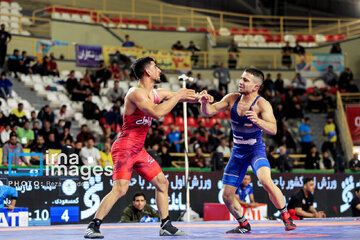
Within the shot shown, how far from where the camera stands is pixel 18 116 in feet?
54.1

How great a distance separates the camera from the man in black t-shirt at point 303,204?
Result: 37.5 ft

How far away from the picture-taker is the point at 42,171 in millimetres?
11852

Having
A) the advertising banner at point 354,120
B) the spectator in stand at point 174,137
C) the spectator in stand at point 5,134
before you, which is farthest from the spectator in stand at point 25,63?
the advertising banner at point 354,120

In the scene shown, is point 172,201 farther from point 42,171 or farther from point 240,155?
point 240,155

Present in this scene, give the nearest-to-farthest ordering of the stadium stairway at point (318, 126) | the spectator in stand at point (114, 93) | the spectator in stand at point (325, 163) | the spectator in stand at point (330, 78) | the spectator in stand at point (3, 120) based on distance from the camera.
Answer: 1. the spectator in stand at point (3, 120)
2. the spectator in stand at point (325, 163)
3. the spectator in stand at point (114, 93)
4. the stadium stairway at point (318, 126)
5. the spectator in stand at point (330, 78)

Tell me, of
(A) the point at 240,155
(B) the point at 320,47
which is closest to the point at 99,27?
(B) the point at 320,47

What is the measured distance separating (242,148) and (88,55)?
15964mm

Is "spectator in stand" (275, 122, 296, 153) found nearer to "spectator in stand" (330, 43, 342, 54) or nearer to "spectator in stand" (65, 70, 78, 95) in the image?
"spectator in stand" (65, 70, 78, 95)

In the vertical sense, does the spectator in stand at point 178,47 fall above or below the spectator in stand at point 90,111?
above

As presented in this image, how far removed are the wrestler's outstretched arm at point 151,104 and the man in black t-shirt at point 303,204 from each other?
5.58 metres

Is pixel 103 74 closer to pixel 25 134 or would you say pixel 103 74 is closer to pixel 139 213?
pixel 25 134

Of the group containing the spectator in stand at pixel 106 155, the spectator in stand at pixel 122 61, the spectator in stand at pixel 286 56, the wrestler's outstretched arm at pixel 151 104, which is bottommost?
the spectator in stand at pixel 106 155

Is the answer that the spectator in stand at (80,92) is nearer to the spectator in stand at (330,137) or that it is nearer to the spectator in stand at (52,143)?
the spectator in stand at (52,143)

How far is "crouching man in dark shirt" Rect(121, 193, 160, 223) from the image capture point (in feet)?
35.1
